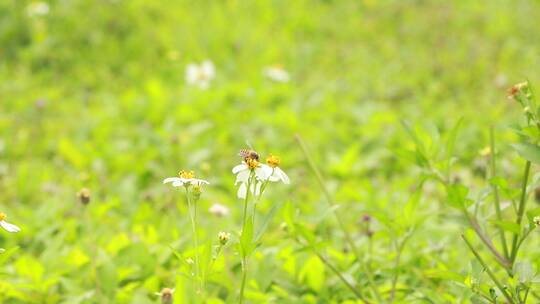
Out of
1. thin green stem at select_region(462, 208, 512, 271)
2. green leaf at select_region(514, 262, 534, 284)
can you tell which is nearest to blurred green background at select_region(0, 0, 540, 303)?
thin green stem at select_region(462, 208, 512, 271)

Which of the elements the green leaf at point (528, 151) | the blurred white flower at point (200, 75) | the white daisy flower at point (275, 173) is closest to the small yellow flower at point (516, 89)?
the green leaf at point (528, 151)

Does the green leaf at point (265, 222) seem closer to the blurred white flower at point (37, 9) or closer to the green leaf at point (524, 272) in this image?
the green leaf at point (524, 272)

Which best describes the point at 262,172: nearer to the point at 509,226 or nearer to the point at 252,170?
the point at 252,170

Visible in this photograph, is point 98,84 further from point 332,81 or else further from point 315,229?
point 315,229

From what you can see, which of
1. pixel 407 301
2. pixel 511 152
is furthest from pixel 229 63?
pixel 407 301

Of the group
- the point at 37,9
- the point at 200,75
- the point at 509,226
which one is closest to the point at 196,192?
the point at 509,226

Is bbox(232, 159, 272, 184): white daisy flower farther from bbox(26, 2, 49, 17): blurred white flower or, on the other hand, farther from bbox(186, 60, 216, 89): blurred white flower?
bbox(26, 2, 49, 17): blurred white flower
